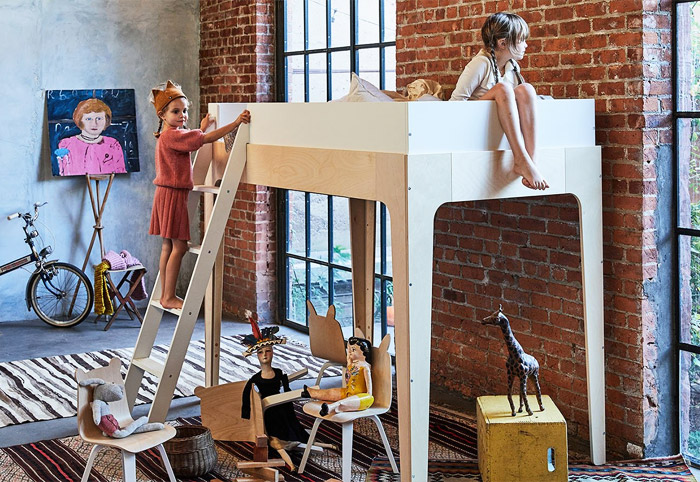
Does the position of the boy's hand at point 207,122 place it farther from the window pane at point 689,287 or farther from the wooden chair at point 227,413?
the window pane at point 689,287

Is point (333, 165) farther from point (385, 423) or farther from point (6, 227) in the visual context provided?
point (6, 227)

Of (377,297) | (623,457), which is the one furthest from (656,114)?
(377,297)

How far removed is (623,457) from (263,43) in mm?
4019

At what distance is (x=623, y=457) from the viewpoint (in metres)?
4.05

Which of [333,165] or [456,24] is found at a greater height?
[456,24]

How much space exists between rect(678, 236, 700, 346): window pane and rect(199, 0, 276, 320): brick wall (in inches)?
140

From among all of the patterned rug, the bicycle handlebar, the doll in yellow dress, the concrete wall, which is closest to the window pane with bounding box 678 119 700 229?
the patterned rug

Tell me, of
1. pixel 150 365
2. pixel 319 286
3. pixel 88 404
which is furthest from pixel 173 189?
pixel 319 286

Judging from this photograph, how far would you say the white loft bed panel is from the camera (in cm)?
330

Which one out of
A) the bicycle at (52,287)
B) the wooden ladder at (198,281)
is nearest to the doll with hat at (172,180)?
the wooden ladder at (198,281)

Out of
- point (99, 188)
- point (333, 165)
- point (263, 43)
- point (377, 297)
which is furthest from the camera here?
point (99, 188)

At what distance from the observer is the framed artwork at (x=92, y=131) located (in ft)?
23.0

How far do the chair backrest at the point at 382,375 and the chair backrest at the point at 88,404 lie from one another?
1009 mm

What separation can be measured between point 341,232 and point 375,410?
2535 millimetres
